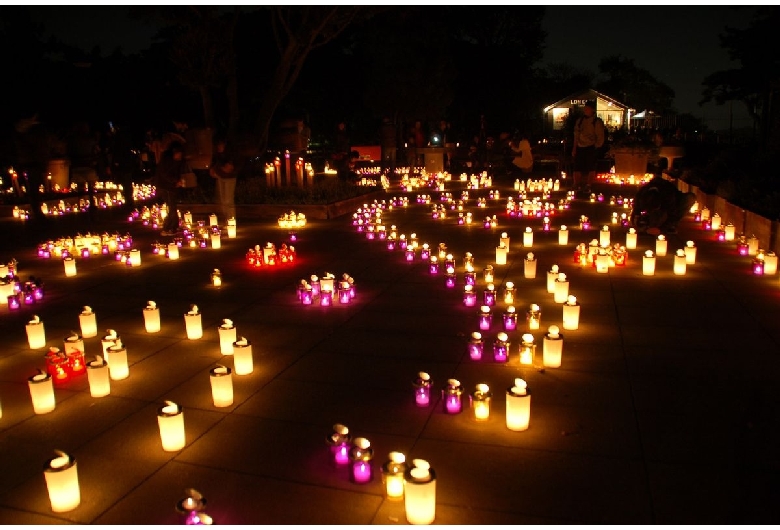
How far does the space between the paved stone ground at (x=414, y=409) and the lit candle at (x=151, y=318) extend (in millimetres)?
82

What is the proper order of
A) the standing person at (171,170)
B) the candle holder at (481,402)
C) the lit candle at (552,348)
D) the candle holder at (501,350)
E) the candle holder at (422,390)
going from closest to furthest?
the candle holder at (481,402), the candle holder at (422,390), the lit candle at (552,348), the candle holder at (501,350), the standing person at (171,170)

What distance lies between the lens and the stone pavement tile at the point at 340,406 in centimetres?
427

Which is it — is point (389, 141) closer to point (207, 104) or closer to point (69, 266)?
point (207, 104)

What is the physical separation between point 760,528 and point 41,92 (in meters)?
18.1

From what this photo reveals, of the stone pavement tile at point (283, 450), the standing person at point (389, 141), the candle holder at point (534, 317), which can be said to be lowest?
the stone pavement tile at point (283, 450)

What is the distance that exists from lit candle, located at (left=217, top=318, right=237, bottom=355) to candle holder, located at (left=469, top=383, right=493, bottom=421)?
230 cm

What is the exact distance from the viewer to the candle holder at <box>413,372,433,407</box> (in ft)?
14.6

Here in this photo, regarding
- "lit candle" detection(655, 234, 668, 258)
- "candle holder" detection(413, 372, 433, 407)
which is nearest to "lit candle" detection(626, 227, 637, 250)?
"lit candle" detection(655, 234, 668, 258)

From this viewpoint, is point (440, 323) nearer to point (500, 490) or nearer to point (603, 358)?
point (603, 358)

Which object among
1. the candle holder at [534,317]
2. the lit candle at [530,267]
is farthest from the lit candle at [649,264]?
the candle holder at [534,317]

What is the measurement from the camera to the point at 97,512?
3355 mm

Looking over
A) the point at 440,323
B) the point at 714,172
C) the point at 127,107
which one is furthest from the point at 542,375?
the point at 127,107

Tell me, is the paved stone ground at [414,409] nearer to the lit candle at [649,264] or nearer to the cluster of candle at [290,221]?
the lit candle at [649,264]

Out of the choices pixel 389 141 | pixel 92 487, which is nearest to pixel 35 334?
pixel 92 487
